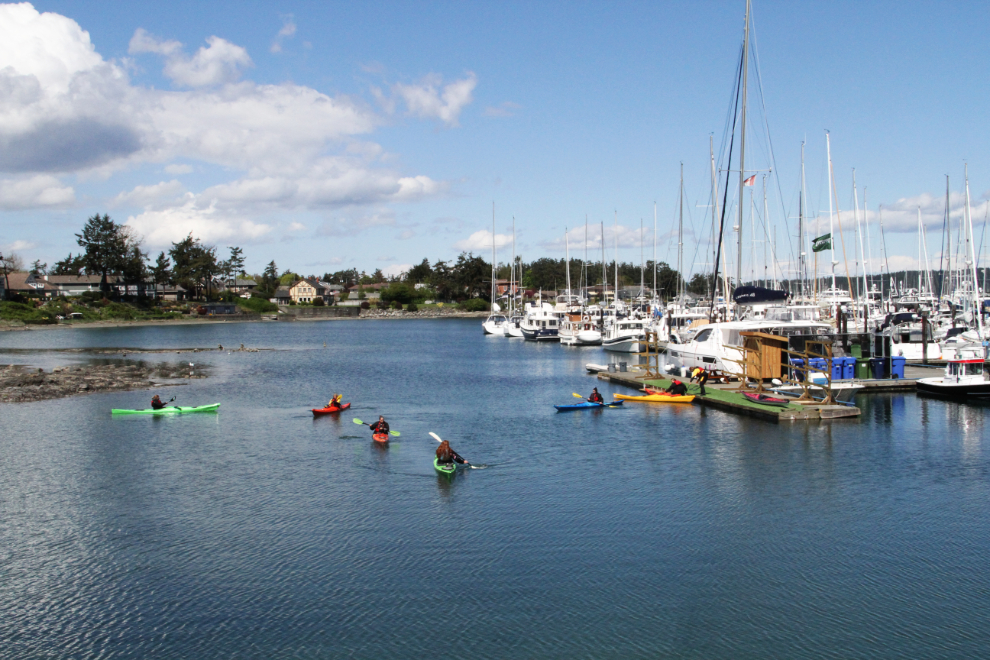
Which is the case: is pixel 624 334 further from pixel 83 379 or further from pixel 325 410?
pixel 83 379

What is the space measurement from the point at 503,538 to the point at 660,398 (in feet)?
81.3

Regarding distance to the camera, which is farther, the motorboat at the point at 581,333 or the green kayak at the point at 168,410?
the motorboat at the point at 581,333

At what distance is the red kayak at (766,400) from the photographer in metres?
37.9

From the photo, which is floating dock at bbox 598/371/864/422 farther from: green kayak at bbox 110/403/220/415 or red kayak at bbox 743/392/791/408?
green kayak at bbox 110/403/220/415

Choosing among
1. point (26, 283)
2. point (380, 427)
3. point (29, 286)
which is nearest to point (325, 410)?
point (380, 427)

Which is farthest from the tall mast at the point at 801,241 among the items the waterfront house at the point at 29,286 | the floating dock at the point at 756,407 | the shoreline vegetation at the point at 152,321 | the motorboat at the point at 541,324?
the waterfront house at the point at 29,286

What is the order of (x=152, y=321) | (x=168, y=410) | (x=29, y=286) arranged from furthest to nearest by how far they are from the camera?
(x=29, y=286) → (x=152, y=321) → (x=168, y=410)

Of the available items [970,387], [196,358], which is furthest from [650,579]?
[196,358]

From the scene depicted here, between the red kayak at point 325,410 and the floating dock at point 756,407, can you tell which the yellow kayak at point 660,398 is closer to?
the floating dock at point 756,407

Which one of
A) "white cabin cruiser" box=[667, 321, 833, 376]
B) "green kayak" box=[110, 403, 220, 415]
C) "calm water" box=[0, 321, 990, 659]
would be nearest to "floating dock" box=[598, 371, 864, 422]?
"calm water" box=[0, 321, 990, 659]

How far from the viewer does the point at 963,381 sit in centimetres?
4262

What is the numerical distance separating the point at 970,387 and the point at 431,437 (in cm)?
3051

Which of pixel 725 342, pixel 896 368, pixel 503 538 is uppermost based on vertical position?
pixel 725 342

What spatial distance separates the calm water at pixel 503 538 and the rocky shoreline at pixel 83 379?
10.8 m
